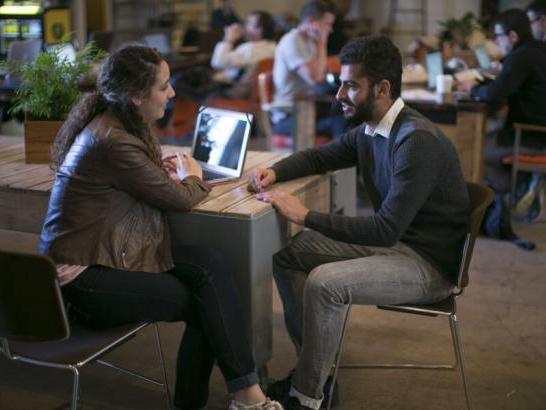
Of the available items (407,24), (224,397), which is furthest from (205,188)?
(407,24)

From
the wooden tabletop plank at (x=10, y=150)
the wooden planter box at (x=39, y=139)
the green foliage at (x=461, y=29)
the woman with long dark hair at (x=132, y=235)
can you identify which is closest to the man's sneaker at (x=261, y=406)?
the woman with long dark hair at (x=132, y=235)

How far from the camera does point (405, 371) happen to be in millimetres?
2814

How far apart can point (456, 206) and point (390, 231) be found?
237 mm

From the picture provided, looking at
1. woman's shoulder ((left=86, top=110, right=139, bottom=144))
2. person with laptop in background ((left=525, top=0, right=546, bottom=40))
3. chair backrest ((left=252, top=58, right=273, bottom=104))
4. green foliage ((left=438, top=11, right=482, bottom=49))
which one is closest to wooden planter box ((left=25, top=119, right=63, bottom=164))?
woman's shoulder ((left=86, top=110, right=139, bottom=144))

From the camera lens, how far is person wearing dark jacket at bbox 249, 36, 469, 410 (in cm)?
230

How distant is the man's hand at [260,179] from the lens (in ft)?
8.43

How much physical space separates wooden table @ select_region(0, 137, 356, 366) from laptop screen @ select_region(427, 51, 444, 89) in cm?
258

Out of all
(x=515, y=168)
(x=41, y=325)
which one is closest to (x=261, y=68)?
(x=515, y=168)

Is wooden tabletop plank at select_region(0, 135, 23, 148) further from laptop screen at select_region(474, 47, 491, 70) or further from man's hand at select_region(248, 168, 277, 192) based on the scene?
laptop screen at select_region(474, 47, 491, 70)

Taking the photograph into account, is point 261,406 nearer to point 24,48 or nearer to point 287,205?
point 287,205

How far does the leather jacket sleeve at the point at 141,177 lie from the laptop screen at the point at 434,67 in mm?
3140

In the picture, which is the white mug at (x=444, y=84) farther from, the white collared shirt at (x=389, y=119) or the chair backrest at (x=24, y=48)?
the chair backrest at (x=24, y=48)

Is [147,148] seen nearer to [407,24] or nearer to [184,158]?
[184,158]

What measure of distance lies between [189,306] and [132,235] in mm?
245
